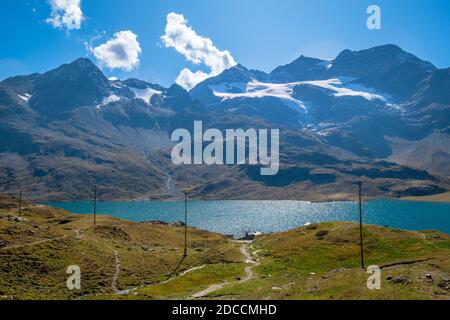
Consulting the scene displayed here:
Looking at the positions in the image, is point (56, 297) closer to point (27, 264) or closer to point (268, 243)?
point (27, 264)

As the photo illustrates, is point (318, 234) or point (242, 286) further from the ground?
point (318, 234)

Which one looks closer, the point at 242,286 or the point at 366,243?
the point at 242,286

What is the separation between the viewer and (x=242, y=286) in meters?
62.3

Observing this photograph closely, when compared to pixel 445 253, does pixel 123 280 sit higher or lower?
lower

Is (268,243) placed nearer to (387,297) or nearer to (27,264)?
(27,264)

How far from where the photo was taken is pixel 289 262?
82.0 m

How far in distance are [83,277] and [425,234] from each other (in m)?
73.1

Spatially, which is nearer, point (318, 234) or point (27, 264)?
point (27, 264)

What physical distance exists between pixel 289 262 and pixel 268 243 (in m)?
28.5

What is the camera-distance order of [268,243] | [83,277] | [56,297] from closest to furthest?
[56,297] → [83,277] → [268,243]
